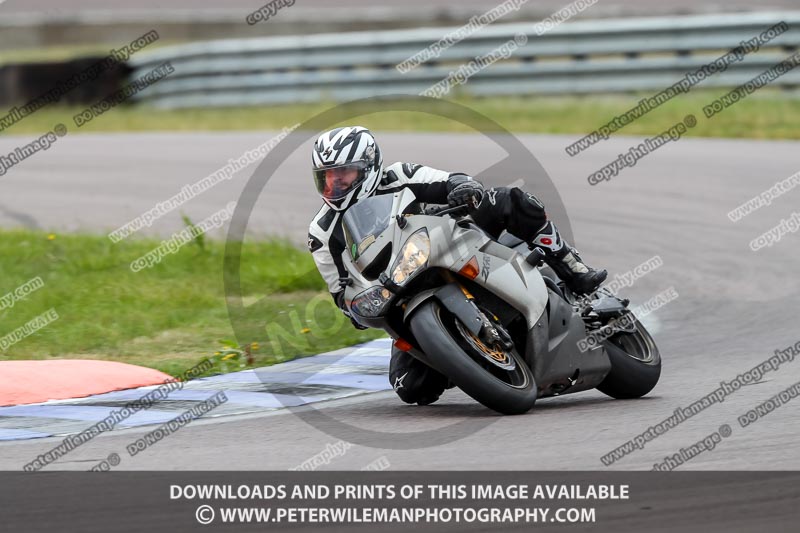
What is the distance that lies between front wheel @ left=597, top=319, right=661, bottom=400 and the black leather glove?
3.84 ft

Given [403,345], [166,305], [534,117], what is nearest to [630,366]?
[403,345]

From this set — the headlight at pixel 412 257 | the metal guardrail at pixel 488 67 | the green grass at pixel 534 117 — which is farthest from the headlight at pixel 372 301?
the metal guardrail at pixel 488 67

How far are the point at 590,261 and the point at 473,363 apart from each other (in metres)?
5.49

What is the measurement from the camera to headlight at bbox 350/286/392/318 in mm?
6574

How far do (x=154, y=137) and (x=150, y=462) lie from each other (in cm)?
1454

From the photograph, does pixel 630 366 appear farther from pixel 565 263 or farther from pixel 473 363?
pixel 473 363

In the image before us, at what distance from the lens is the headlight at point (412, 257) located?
21.2ft

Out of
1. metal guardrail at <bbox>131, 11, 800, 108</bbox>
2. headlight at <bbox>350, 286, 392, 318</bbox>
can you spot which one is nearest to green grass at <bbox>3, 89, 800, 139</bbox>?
metal guardrail at <bbox>131, 11, 800, 108</bbox>

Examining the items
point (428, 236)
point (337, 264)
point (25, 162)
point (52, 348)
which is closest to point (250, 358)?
point (52, 348)

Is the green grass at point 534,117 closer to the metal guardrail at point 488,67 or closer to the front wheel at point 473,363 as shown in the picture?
the metal guardrail at point 488,67

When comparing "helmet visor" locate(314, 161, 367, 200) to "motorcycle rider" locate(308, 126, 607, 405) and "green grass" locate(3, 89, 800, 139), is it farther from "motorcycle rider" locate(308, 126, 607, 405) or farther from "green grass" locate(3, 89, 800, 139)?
"green grass" locate(3, 89, 800, 139)

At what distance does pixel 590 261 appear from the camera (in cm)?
1166

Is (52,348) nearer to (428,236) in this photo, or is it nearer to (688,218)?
(428,236)

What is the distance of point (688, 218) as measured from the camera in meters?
13.0
